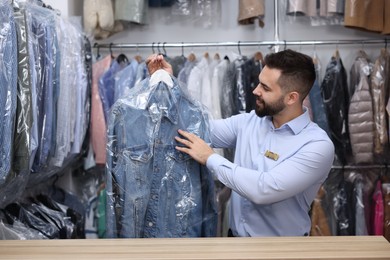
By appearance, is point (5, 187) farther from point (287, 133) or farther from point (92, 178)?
point (92, 178)

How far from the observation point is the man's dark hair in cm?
223

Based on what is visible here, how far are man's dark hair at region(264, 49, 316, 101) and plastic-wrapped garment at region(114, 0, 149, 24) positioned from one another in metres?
1.76

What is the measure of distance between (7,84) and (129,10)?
5.66 ft

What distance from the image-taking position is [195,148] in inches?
82.6

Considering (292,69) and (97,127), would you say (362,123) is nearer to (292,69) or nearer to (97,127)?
(292,69)

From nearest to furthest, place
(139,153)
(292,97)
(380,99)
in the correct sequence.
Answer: (139,153), (292,97), (380,99)

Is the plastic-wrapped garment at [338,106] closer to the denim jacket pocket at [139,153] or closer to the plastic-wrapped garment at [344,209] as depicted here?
the plastic-wrapped garment at [344,209]

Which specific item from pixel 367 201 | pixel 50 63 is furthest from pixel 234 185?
pixel 367 201

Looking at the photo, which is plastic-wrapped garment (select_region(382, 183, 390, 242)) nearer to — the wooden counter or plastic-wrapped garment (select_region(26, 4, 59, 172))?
the wooden counter

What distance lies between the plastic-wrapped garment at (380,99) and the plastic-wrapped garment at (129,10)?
167 centimetres

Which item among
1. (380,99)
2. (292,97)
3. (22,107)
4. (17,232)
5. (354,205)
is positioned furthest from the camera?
(354,205)

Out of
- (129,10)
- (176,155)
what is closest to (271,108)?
(176,155)

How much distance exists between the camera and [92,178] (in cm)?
405

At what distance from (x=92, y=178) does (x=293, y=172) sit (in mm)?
2320
